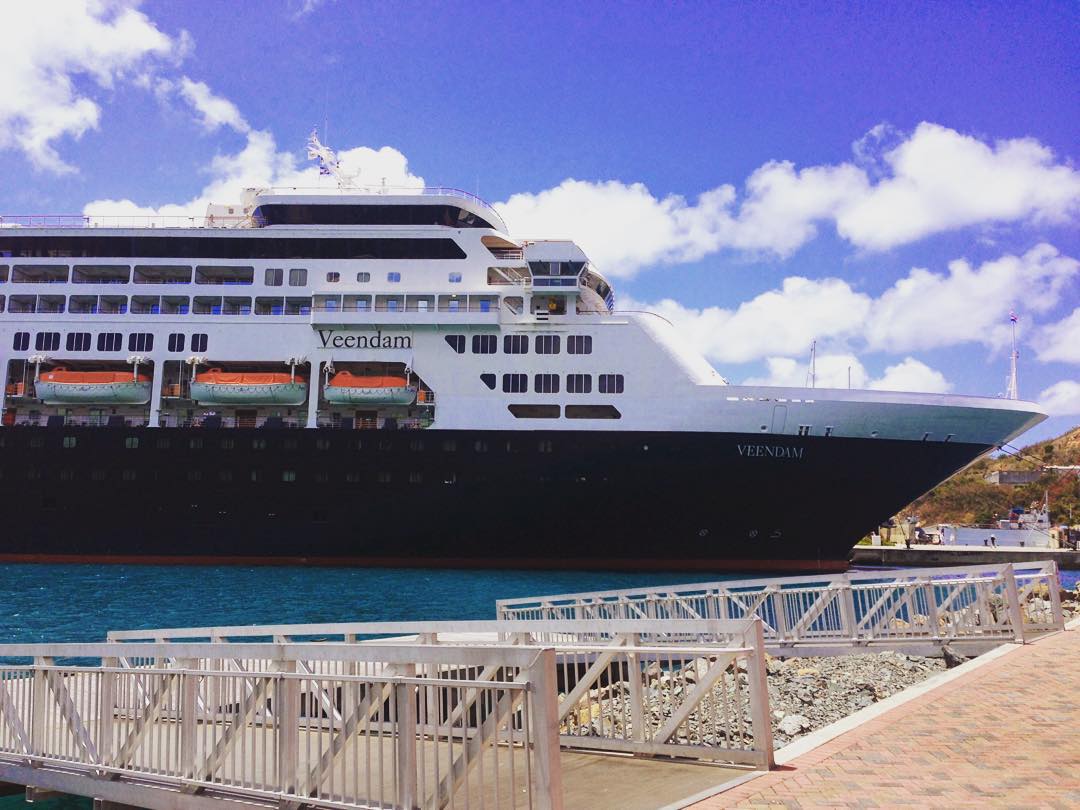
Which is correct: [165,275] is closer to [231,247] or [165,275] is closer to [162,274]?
[162,274]

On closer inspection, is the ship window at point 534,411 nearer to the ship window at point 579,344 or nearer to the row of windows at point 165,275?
the ship window at point 579,344

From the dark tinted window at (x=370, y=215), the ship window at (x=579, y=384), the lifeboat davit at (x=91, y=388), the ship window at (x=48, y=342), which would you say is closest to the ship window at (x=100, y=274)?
the ship window at (x=48, y=342)

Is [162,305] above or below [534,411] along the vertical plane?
above

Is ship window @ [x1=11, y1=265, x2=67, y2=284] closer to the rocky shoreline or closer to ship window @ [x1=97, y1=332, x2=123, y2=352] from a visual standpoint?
ship window @ [x1=97, y1=332, x2=123, y2=352]

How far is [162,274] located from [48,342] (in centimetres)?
497

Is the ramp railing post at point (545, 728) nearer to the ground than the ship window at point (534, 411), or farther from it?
nearer to the ground

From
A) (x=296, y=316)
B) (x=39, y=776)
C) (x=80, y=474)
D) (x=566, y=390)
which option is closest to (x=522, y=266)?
(x=566, y=390)

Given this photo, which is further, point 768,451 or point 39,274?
point 39,274

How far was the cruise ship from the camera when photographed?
29.1m

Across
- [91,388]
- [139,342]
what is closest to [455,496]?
[139,342]

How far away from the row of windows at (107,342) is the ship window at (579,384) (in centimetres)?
1409

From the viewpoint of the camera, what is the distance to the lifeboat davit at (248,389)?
31328 millimetres

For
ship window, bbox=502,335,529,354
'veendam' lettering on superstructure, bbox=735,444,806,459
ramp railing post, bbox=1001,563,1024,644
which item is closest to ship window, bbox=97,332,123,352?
ship window, bbox=502,335,529,354

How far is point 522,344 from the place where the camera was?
31297mm
